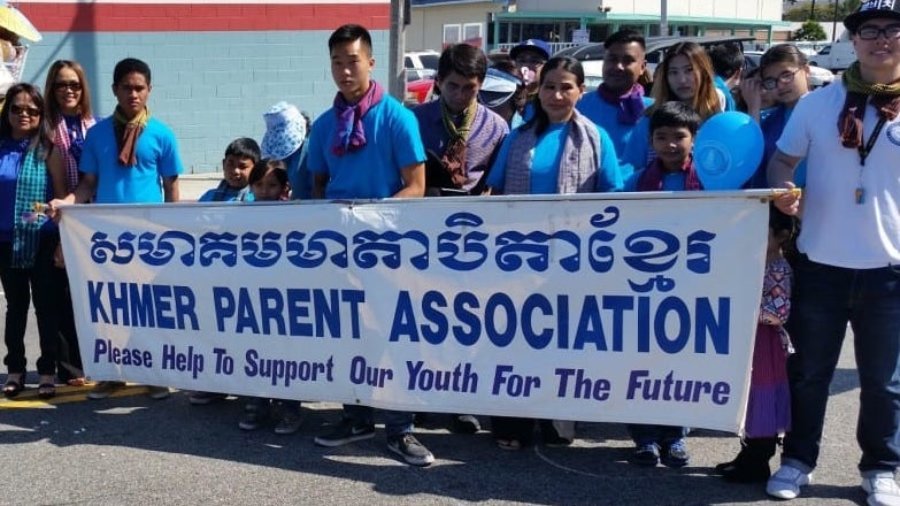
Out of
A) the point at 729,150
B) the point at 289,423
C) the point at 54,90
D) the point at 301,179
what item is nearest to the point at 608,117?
the point at 729,150

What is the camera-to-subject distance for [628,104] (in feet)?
18.5

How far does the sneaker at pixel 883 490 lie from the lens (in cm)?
429

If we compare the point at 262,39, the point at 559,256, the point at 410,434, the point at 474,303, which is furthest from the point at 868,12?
the point at 262,39

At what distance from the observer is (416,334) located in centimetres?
481

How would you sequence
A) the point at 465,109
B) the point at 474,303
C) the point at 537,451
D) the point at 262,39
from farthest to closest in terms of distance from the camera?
the point at 262,39
the point at 465,109
the point at 537,451
the point at 474,303

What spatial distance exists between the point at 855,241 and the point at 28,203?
411 centimetres

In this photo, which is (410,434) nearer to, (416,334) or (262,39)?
(416,334)

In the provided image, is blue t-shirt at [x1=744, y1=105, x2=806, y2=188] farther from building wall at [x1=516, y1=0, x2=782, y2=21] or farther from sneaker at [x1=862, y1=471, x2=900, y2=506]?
building wall at [x1=516, y1=0, x2=782, y2=21]

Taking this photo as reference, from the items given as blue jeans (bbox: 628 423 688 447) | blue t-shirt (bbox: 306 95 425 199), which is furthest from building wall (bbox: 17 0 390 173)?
blue jeans (bbox: 628 423 688 447)

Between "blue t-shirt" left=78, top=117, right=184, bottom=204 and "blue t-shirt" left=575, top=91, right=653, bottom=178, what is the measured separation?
226 centimetres

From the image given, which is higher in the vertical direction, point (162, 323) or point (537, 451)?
point (162, 323)

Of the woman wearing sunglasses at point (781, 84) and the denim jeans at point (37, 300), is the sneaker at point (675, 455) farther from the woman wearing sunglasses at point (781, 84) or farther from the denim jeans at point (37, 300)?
the denim jeans at point (37, 300)

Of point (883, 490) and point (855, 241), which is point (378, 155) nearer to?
point (855, 241)

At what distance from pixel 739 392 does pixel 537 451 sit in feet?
3.57
